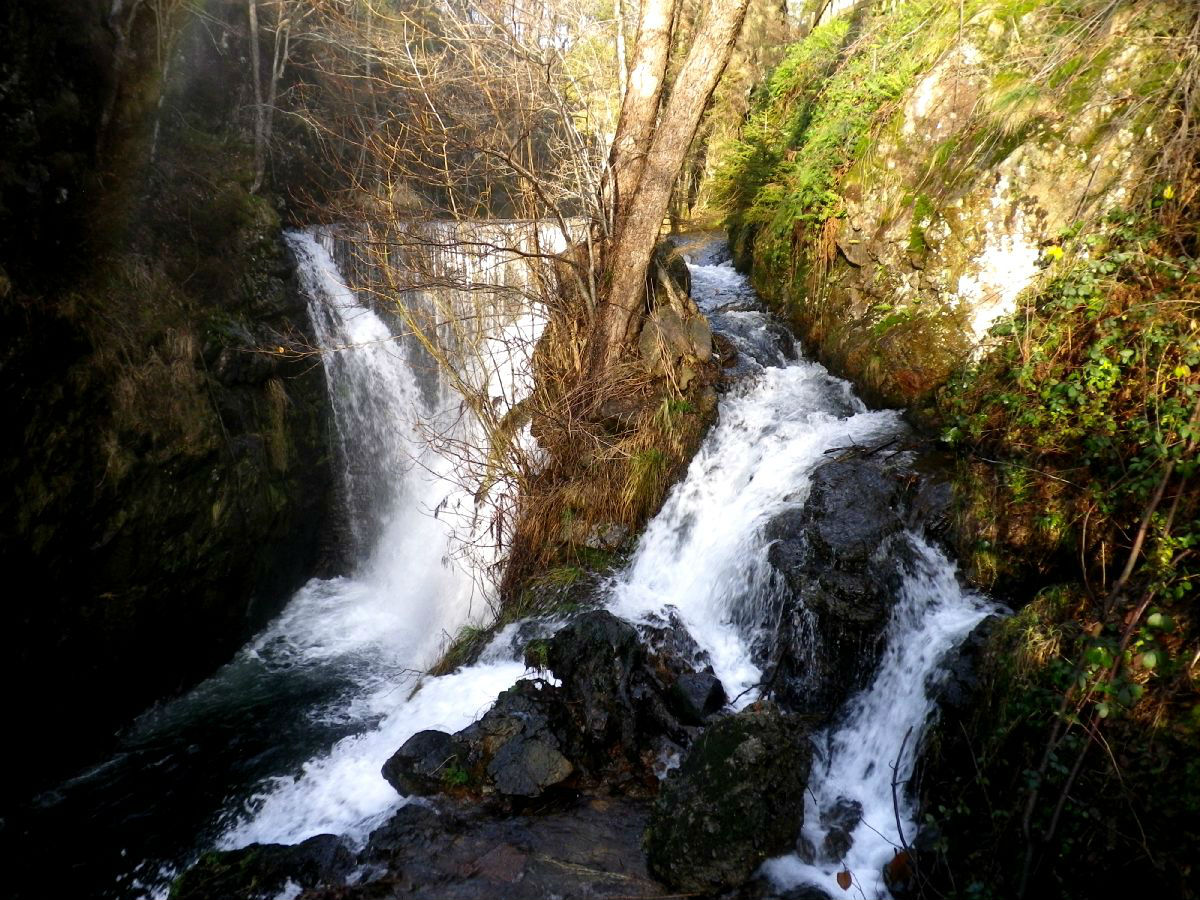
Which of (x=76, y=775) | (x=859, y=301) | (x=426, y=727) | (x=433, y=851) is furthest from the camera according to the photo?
(x=859, y=301)

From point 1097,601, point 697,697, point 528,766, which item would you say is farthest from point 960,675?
point 528,766

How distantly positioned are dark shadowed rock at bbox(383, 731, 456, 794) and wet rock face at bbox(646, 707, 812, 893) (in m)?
1.54

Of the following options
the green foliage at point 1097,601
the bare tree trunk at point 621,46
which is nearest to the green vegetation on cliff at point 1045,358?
the green foliage at point 1097,601

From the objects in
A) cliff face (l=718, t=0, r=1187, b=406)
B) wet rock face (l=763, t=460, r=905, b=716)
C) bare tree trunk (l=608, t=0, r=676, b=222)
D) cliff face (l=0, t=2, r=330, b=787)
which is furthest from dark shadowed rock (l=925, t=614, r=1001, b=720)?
cliff face (l=0, t=2, r=330, b=787)

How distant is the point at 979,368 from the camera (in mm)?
5023

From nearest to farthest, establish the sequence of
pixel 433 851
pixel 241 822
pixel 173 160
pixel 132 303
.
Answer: pixel 433 851 → pixel 241 822 → pixel 132 303 → pixel 173 160

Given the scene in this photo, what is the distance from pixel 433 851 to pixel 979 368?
17.3ft

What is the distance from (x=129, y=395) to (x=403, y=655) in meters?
3.69

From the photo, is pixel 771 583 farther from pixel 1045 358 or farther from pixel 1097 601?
pixel 1045 358

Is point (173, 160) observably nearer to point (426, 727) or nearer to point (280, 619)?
point (280, 619)

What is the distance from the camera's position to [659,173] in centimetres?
632

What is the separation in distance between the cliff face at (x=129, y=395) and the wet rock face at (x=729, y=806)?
16.9ft

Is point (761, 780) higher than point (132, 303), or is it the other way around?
point (132, 303)

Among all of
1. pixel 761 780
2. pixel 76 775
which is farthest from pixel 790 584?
pixel 76 775
